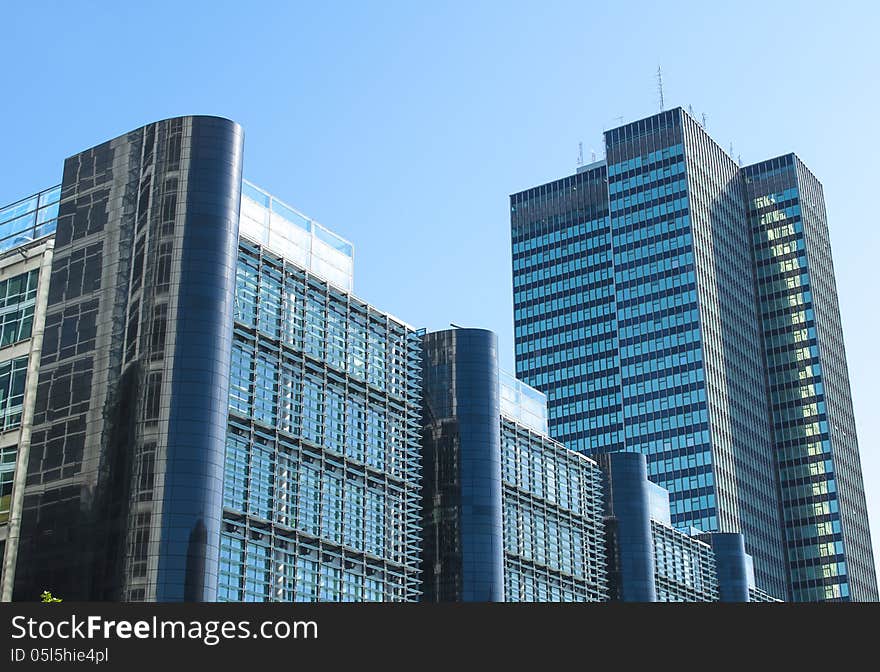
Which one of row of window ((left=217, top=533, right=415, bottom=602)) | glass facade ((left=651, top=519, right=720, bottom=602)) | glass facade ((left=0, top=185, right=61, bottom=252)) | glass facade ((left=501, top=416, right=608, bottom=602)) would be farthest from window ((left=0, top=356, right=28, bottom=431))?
glass facade ((left=651, top=519, right=720, bottom=602))

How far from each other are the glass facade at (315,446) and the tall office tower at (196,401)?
172 mm

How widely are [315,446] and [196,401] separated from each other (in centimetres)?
1683

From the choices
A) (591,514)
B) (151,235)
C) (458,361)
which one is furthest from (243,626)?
(591,514)

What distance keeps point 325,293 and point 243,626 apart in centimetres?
7848

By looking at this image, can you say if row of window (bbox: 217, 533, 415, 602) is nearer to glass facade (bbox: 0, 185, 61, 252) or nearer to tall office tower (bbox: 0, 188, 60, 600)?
tall office tower (bbox: 0, 188, 60, 600)

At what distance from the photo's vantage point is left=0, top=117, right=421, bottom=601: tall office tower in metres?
83.9

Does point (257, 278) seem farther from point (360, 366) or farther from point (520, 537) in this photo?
point (520, 537)

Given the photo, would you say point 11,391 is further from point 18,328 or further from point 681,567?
point 681,567

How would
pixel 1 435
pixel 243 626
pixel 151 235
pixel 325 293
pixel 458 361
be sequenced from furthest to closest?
pixel 458 361, pixel 325 293, pixel 1 435, pixel 151 235, pixel 243 626

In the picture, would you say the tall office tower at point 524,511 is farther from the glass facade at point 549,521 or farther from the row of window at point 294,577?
the row of window at point 294,577

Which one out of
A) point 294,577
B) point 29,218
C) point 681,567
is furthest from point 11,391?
point 681,567

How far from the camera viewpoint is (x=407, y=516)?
109312 mm

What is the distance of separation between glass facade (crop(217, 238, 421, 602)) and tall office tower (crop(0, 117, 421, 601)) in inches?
6.8

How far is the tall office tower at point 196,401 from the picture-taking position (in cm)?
8388
